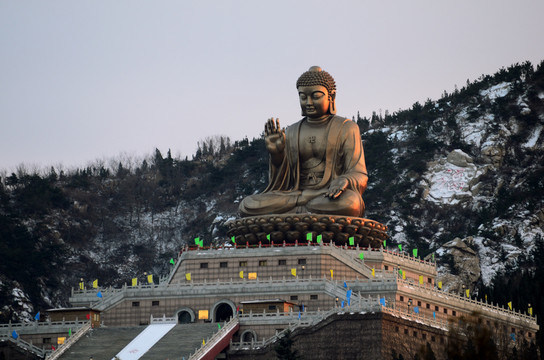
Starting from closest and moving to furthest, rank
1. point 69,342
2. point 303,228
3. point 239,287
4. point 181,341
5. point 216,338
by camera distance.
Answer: point 216,338, point 181,341, point 69,342, point 239,287, point 303,228

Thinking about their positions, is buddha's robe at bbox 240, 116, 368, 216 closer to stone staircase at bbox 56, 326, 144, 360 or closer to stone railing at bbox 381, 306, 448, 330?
stone railing at bbox 381, 306, 448, 330

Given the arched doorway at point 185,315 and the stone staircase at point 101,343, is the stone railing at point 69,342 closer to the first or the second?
the stone staircase at point 101,343

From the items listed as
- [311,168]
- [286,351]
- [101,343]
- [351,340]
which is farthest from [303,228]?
[286,351]

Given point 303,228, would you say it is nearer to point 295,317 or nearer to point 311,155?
point 311,155

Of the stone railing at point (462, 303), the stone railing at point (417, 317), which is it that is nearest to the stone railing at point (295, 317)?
the stone railing at point (417, 317)

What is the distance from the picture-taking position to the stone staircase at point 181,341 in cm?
4809

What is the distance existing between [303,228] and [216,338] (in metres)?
9.03

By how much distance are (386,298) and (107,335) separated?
33.3ft

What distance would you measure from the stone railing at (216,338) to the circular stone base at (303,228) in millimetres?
6854

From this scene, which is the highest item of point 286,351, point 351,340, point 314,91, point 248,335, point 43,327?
point 314,91

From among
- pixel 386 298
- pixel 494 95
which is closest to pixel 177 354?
pixel 386 298

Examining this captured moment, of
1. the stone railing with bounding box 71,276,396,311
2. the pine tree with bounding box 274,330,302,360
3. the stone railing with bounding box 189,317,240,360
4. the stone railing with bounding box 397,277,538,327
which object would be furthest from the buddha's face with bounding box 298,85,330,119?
the pine tree with bounding box 274,330,302,360

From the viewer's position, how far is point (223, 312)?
54.1 m

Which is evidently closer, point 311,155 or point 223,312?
point 223,312
